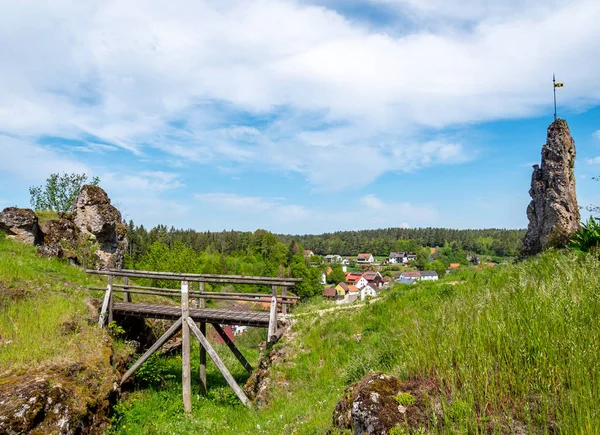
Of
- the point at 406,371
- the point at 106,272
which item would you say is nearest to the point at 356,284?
the point at 106,272

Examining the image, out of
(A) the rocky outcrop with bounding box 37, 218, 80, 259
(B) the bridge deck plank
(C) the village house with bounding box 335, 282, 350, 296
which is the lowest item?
(C) the village house with bounding box 335, 282, 350, 296

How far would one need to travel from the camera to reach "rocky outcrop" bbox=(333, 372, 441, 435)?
3.79 meters

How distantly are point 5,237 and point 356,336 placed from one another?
60.7 feet

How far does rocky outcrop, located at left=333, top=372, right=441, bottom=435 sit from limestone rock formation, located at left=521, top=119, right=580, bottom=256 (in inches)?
508

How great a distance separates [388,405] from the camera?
13.0 ft

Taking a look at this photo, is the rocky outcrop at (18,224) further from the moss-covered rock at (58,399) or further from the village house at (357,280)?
the village house at (357,280)

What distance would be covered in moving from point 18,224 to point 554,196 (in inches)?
976

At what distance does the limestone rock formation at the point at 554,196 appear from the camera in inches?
584

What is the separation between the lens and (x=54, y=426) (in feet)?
25.6

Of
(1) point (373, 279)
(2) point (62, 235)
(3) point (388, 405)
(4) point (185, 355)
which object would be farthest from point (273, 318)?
(1) point (373, 279)

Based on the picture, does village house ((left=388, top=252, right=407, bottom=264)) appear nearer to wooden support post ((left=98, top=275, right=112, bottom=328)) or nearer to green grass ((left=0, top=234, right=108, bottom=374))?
green grass ((left=0, top=234, right=108, bottom=374))

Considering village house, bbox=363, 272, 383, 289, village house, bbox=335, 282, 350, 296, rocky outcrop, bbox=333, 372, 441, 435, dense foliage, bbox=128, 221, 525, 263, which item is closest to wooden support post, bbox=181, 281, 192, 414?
rocky outcrop, bbox=333, 372, 441, 435

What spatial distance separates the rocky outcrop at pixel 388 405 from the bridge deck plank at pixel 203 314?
750cm

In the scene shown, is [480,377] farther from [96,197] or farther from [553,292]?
[96,197]
